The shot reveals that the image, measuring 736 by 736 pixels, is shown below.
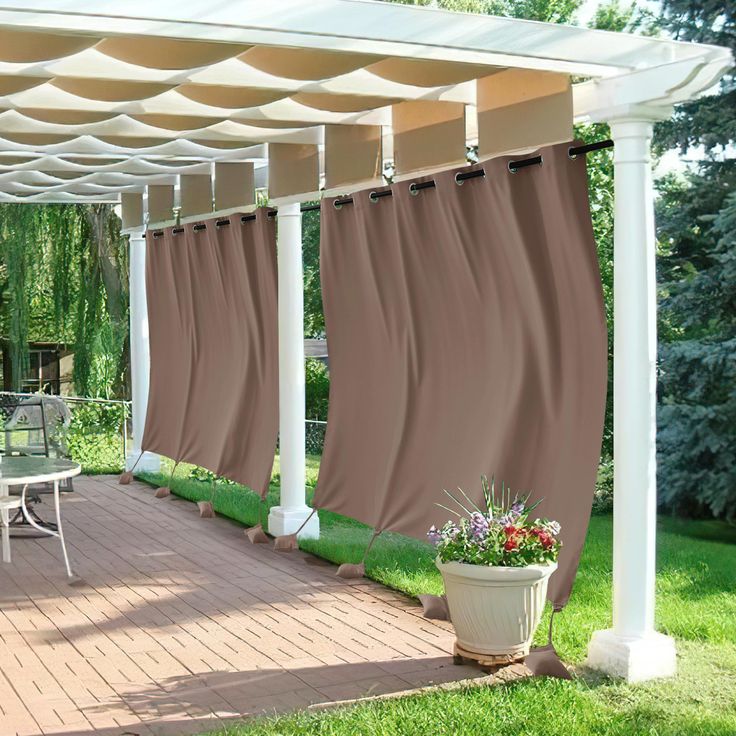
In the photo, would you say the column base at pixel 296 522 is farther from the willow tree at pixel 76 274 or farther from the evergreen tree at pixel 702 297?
the willow tree at pixel 76 274

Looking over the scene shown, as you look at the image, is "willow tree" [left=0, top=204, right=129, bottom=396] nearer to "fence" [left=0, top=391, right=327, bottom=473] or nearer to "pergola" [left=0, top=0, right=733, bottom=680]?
"fence" [left=0, top=391, right=327, bottom=473]

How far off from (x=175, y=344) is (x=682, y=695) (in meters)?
6.47

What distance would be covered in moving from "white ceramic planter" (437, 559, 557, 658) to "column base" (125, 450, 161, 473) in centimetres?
671

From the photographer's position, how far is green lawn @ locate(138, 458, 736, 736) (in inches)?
156

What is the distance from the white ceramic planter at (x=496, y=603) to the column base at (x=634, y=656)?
319mm

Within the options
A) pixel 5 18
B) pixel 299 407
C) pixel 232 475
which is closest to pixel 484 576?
pixel 5 18

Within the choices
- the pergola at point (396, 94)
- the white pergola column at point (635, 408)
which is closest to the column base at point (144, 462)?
the pergola at point (396, 94)

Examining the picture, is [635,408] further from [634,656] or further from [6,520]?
[6,520]

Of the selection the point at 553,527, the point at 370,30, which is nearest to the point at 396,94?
the point at 370,30

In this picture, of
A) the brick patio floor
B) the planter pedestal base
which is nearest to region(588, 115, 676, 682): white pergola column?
the planter pedestal base

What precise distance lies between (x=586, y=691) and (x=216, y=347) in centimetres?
531

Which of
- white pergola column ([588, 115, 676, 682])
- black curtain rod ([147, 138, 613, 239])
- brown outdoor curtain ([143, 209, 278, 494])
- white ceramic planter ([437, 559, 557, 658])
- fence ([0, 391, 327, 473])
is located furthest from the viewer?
fence ([0, 391, 327, 473])

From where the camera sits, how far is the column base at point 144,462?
1084 centimetres

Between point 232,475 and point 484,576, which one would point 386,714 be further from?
point 232,475
